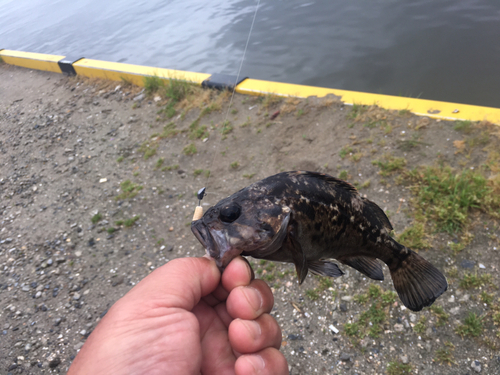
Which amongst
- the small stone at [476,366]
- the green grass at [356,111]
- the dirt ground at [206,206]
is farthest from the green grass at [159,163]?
the small stone at [476,366]

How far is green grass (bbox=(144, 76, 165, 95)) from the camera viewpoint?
732 centimetres

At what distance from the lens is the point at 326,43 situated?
8.45 m

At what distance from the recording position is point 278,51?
8.66 metres

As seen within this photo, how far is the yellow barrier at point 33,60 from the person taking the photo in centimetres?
991

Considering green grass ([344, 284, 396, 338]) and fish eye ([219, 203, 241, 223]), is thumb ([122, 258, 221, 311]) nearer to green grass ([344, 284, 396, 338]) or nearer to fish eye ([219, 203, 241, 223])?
fish eye ([219, 203, 241, 223])

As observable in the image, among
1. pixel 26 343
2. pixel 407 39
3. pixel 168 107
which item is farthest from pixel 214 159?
pixel 407 39

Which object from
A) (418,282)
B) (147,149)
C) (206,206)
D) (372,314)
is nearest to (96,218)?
(147,149)

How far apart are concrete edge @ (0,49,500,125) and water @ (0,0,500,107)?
1142 mm

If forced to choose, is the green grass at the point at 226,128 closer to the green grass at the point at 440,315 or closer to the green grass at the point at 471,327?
the green grass at the point at 440,315

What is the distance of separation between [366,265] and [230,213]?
1.04 m

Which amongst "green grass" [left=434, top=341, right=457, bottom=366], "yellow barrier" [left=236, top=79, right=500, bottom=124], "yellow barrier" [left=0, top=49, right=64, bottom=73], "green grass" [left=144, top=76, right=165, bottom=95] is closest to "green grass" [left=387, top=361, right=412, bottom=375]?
"green grass" [left=434, top=341, right=457, bottom=366]

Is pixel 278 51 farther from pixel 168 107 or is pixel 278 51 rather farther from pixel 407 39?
pixel 168 107

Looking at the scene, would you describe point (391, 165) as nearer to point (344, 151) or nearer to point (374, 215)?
point (344, 151)

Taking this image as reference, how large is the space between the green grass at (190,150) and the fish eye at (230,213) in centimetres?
401
